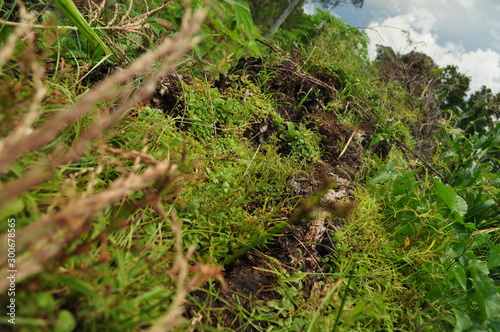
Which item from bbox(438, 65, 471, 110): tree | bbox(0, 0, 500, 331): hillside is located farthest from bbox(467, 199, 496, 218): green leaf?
A: bbox(438, 65, 471, 110): tree

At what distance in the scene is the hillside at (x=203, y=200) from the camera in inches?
26.6

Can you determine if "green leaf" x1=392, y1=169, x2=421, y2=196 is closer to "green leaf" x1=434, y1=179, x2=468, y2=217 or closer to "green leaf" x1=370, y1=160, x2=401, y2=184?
"green leaf" x1=370, y1=160, x2=401, y2=184

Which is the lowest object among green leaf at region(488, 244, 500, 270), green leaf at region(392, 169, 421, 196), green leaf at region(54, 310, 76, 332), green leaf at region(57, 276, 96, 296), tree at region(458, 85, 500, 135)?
green leaf at region(54, 310, 76, 332)

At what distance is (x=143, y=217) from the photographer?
3.94 ft

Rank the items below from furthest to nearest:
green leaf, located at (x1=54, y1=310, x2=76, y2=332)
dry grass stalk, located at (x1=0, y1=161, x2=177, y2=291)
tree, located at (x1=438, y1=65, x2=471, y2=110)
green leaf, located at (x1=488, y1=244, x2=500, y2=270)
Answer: tree, located at (x1=438, y1=65, x2=471, y2=110) < green leaf, located at (x1=488, y1=244, x2=500, y2=270) < green leaf, located at (x1=54, y1=310, x2=76, y2=332) < dry grass stalk, located at (x1=0, y1=161, x2=177, y2=291)

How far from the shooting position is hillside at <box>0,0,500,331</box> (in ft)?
2.22

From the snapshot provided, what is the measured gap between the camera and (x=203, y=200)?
1555mm

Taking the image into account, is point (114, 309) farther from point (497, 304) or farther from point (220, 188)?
point (497, 304)

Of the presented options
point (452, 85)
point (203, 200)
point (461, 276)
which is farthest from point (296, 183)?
point (452, 85)

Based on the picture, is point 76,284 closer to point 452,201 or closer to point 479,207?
point 452,201

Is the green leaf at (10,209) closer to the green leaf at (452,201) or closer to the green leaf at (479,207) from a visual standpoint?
the green leaf at (452,201)

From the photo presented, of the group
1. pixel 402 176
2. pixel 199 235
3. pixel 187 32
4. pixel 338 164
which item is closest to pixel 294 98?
pixel 338 164

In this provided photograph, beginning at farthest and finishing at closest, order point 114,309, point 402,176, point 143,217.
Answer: point 402,176, point 143,217, point 114,309

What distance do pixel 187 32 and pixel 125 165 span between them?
84cm
